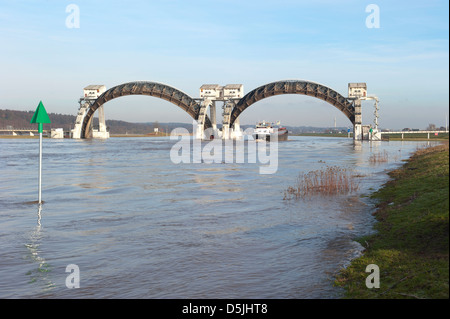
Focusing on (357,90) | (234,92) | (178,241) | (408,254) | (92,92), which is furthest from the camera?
(92,92)

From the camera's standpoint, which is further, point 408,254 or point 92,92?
point 92,92

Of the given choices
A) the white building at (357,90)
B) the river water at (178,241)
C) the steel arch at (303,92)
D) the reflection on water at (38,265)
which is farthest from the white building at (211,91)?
the reflection on water at (38,265)

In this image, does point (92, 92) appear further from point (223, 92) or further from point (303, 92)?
point (303, 92)

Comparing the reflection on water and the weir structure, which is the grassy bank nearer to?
the reflection on water

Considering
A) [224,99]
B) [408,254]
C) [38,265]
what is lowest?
[38,265]

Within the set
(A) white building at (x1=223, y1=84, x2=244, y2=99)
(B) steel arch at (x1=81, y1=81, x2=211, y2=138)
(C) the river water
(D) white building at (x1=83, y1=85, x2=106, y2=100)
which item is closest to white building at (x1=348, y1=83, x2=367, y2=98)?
(A) white building at (x1=223, y1=84, x2=244, y2=99)

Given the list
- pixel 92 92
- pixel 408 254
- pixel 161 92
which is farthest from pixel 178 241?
pixel 92 92
